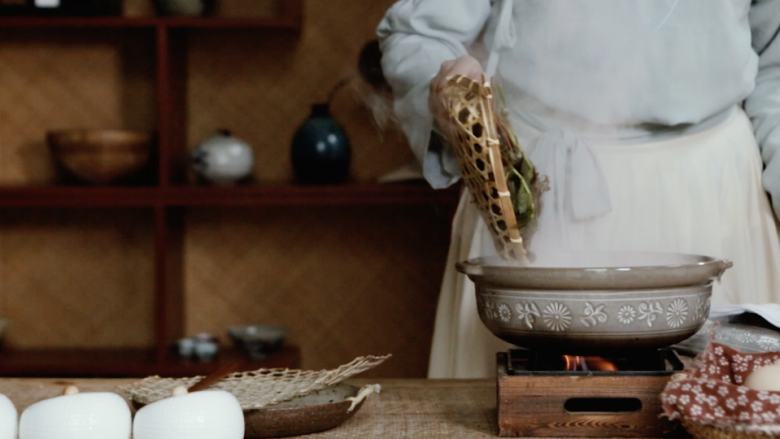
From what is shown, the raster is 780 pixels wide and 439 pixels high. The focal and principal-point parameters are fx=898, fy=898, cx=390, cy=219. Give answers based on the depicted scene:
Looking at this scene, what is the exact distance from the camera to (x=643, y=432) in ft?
3.29

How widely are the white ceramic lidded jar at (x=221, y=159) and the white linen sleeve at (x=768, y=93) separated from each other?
1474mm

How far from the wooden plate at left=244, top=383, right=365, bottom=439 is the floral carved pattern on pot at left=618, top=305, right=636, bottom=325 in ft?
1.06

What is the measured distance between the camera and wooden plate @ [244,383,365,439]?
0.99m

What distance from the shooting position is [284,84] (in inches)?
114

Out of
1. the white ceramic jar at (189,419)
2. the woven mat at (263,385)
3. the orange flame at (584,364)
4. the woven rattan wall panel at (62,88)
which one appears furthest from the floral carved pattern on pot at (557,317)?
the woven rattan wall panel at (62,88)

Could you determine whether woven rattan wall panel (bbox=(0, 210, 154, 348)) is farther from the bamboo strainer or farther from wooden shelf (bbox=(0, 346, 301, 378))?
the bamboo strainer

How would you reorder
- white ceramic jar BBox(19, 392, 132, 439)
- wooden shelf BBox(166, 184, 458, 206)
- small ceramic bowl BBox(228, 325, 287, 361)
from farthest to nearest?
small ceramic bowl BBox(228, 325, 287, 361) → wooden shelf BBox(166, 184, 458, 206) → white ceramic jar BBox(19, 392, 132, 439)

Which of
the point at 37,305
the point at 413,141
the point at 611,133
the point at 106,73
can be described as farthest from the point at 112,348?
the point at 611,133

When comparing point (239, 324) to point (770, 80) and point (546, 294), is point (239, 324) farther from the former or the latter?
point (546, 294)

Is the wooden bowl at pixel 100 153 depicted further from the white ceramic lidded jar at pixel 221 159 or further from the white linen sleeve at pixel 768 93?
the white linen sleeve at pixel 768 93

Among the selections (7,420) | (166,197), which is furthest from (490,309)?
(166,197)

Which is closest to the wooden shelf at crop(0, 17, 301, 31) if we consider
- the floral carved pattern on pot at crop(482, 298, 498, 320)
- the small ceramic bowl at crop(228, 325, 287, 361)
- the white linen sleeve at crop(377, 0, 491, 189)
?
the small ceramic bowl at crop(228, 325, 287, 361)

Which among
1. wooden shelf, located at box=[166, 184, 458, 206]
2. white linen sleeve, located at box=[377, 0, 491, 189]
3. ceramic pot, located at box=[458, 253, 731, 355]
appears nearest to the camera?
ceramic pot, located at box=[458, 253, 731, 355]

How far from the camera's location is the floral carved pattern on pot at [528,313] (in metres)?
1.02
